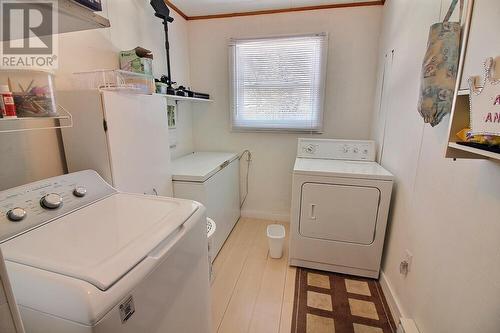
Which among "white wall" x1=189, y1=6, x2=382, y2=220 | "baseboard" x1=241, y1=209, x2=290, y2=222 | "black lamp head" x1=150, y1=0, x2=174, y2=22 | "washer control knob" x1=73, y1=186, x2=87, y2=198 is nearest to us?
"washer control knob" x1=73, y1=186, x2=87, y2=198

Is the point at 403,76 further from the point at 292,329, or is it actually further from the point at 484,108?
the point at 292,329

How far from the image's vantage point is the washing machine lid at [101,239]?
0.65 m

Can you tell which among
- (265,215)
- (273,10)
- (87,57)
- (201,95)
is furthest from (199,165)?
(273,10)

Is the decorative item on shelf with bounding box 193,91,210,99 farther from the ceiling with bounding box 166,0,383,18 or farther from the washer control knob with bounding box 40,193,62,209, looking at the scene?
the washer control knob with bounding box 40,193,62,209

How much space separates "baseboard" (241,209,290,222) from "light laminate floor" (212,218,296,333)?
42 cm

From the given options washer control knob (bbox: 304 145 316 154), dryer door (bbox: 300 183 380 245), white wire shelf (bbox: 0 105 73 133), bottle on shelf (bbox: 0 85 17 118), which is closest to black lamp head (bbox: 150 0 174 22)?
white wire shelf (bbox: 0 105 73 133)

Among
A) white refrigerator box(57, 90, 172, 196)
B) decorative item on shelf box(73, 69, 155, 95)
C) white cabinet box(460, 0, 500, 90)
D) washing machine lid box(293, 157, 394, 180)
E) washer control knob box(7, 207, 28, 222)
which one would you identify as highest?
white cabinet box(460, 0, 500, 90)

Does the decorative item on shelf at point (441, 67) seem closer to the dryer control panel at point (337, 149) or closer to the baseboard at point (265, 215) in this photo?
the dryer control panel at point (337, 149)

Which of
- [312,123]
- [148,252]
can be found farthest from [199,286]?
[312,123]

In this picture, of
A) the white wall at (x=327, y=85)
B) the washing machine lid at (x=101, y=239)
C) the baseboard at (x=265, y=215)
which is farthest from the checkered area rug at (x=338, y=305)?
the washing machine lid at (x=101, y=239)

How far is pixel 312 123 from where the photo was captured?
2586mm

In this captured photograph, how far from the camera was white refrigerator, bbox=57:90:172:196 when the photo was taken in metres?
1.23

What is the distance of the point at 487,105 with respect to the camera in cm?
67

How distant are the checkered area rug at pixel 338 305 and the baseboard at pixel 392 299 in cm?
3
